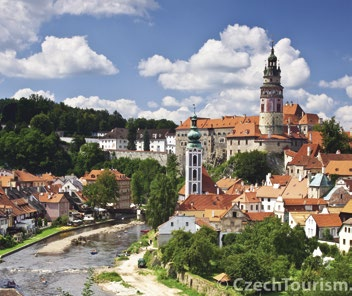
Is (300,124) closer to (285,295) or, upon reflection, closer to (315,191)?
(315,191)

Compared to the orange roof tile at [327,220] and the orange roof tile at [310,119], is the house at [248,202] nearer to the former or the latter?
the orange roof tile at [327,220]

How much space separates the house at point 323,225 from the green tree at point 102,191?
37704mm

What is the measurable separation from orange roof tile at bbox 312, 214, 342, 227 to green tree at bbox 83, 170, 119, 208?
126ft

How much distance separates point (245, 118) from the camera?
96.6m

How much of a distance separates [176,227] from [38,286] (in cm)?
1257

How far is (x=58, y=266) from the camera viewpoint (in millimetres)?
46750

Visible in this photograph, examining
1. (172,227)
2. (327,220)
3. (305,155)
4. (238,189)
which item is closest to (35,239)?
(172,227)

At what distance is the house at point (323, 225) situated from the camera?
45344 mm

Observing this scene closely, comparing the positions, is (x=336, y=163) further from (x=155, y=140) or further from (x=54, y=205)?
(x=155, y=140)

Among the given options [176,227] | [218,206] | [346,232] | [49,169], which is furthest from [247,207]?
[49,169]

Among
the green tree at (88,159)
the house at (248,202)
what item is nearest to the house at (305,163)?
the house at (248,202)

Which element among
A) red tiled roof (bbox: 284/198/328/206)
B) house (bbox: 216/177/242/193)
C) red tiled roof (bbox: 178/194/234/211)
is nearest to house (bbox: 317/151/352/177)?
red tiled roof (bbox: 284/198/328/206)

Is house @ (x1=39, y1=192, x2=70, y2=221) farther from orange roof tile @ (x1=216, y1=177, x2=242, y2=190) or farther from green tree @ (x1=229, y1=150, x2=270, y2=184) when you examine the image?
green tree @ (x1=229, y1=150, x2=270, y2=184)

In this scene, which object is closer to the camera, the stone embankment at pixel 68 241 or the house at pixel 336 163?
the stone embankment at pixel 68 241
